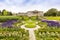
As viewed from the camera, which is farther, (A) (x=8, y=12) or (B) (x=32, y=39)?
(A) (x=8, y=12)

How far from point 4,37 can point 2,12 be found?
5627 cm

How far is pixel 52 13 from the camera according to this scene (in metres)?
62.4

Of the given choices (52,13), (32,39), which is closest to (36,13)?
(52,13)

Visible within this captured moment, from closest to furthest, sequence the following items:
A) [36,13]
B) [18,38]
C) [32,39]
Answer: [18,38] < [32,39] < [36,13]

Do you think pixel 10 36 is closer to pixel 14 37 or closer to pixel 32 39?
pixel 14 37

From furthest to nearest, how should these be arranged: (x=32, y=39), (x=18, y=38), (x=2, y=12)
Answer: (x=2, y=12), (x=32, y=39), (x=18, y=38)

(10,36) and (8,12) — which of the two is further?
(8,12)

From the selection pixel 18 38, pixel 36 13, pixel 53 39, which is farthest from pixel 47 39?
pixel 36 13

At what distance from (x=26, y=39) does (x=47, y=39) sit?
178 centimetres

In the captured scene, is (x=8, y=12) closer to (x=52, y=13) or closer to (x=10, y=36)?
(x=52, y=13)

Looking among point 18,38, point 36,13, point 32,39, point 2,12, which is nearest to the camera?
point 18,38

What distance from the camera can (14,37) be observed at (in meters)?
12.1

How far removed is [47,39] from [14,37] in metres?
2.81

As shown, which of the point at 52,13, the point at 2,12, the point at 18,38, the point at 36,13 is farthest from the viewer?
the point at 36,13
